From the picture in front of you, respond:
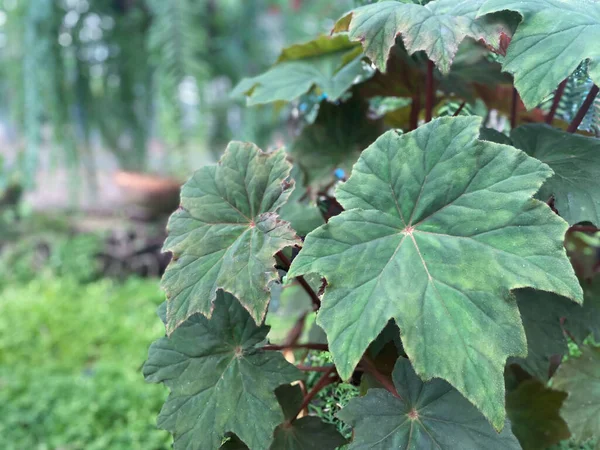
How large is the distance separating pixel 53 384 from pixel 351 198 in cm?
196

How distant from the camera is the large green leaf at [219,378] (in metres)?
0.54

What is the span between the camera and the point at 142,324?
260 centimetres

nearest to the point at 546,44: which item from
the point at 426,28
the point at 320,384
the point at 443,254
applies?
the point at 426,28

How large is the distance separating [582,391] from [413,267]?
0.38 metres

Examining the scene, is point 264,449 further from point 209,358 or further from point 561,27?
point 561,27

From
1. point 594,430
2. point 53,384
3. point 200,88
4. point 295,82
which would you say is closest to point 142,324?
point 53,384

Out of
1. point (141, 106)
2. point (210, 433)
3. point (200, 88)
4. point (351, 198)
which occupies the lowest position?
point (141, 106)

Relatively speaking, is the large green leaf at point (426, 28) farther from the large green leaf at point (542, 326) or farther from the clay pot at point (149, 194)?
the clay pot at point (149, 194)

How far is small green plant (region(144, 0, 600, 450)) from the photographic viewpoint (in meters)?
0.45

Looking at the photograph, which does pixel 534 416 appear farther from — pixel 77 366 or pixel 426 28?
Result: pixel 77 366

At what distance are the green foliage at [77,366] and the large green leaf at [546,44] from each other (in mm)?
1379

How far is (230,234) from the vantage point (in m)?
0.58

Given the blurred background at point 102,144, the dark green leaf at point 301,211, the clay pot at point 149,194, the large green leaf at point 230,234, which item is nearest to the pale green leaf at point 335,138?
the dark green leaf at point 301,211

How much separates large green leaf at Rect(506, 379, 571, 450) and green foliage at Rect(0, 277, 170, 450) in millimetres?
1068
